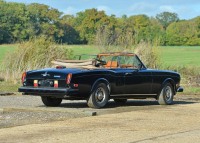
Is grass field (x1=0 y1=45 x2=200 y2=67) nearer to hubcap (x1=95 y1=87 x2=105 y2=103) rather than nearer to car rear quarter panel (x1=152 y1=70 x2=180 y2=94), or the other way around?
car rear quarter panel (x1=152 y1=70 x2=180 y2=94)

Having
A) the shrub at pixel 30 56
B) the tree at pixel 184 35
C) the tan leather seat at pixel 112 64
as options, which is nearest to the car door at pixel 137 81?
the tan leather seat at pixel 112 64

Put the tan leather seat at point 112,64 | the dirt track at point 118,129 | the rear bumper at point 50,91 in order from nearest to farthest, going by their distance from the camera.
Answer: the dirt track at point 118,129
the rear bumper at point 50,91
the tan leather seat at point 112,64

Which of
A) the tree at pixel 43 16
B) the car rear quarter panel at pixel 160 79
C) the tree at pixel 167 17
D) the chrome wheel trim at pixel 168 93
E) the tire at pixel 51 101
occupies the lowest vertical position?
the tire at pixel 51 101

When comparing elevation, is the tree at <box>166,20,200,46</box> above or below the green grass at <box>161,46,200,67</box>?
above

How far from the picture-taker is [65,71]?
52.0ft

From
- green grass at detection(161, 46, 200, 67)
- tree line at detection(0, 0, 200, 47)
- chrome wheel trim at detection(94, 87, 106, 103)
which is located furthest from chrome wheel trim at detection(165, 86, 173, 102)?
tree line at detection(0, 0, 200, 47)

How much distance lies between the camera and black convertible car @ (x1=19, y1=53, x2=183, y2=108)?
619 inches

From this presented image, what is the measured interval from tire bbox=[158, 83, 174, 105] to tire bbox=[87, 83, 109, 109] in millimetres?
2258

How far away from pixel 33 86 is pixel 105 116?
2555mm

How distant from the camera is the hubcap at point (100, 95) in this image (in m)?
16.2

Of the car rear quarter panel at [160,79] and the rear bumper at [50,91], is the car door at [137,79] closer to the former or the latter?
the car rear quarter panel at [160,79]

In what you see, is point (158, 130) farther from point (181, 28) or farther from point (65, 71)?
point (181, 28)

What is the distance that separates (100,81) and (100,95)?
429 mm

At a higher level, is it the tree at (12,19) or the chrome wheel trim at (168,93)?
the tree at (12,19)
